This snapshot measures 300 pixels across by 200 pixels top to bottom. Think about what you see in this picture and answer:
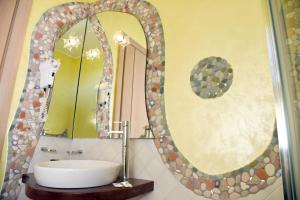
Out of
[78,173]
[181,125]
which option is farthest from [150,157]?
[78,173]

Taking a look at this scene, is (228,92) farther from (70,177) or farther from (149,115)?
(70,177)

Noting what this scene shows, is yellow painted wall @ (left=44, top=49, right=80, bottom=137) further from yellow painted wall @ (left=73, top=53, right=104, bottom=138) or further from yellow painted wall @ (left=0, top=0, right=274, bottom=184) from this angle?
yellow painted wall @ (left=0, top=0, right=274, bottom=184)

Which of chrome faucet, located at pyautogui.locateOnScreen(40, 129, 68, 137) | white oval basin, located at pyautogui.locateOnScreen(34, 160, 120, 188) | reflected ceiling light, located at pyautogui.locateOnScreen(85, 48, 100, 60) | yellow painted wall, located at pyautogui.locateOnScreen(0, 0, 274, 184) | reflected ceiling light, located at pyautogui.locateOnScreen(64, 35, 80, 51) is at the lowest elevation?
white oval basin, located at pyautogui.locateOnScreen(34, 160, 120, 188)

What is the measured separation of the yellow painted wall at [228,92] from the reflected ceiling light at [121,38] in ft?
1.03

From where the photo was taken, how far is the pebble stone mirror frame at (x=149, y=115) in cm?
92

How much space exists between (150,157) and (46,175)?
21.6 inches

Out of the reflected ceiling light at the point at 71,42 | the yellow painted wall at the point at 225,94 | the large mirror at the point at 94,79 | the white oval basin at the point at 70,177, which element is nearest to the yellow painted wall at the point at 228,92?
the yellow painted wall at the point at 225,94

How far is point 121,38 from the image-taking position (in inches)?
60.4

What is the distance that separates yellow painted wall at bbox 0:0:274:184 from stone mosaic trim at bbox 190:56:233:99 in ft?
0.10

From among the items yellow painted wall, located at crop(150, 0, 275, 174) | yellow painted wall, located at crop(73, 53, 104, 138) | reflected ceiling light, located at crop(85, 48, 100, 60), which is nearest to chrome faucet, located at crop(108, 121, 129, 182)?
yellow painted wall, located at crop(150, 0, 275, 174)

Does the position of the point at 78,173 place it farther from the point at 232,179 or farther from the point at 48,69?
the point at 48,69

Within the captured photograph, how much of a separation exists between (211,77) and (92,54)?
1.04 metres

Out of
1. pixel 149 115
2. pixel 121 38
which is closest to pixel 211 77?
pixel 149 115

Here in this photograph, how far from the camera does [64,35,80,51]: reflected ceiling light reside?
5.37 feet
